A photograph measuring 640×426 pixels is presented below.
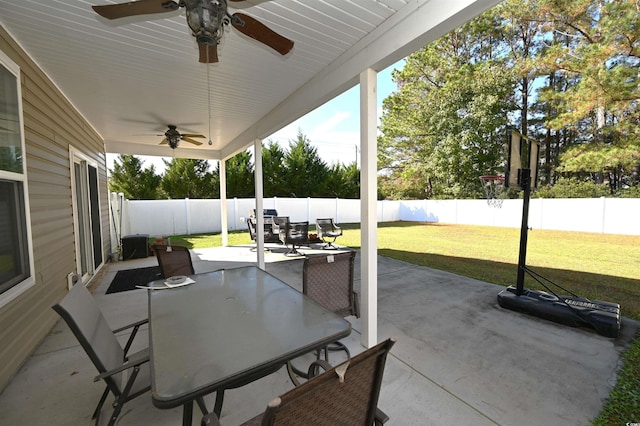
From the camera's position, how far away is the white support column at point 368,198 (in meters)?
2.40

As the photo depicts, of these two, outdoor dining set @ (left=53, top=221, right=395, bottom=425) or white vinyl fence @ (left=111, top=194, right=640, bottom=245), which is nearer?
outdoor dining set @ (left=53, top=221, right=395, bottom=425)

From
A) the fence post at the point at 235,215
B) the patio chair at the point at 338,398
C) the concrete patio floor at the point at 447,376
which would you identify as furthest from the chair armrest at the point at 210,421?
the fence post at the point at 235,215

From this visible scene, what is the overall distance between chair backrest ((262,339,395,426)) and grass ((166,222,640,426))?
1.81m

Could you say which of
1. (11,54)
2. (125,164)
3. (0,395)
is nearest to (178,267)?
(0,395)

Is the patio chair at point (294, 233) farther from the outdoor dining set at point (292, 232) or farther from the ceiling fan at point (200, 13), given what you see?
the ceiling fan at point (200, 13)

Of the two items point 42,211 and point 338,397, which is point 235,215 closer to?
point 42,211

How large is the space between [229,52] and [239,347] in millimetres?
2709

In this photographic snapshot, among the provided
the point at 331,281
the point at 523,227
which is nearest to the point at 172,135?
the point at 331,281

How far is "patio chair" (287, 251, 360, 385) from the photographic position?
2266mm

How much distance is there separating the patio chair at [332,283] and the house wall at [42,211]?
2.34 m

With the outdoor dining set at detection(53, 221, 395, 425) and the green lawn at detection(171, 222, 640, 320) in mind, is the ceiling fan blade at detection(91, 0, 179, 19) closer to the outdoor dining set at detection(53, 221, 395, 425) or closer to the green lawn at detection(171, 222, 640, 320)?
the outdoor dining set at detection(53, 221, 395, 425)

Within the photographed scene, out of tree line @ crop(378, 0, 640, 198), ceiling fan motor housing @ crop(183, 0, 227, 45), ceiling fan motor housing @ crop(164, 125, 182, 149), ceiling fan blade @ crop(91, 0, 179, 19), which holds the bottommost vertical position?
ceiling fan motor housing @ crop(183, 0, 227, 45)

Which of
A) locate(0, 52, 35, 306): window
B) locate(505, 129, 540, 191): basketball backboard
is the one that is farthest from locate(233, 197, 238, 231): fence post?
locate(505, 129, 540, 191): basketball backboard

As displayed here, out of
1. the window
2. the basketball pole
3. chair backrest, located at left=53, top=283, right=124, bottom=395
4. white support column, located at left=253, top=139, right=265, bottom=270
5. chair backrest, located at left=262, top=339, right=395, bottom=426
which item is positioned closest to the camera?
chair backrest, located at left=262, top=339, right=395, bottom=426
